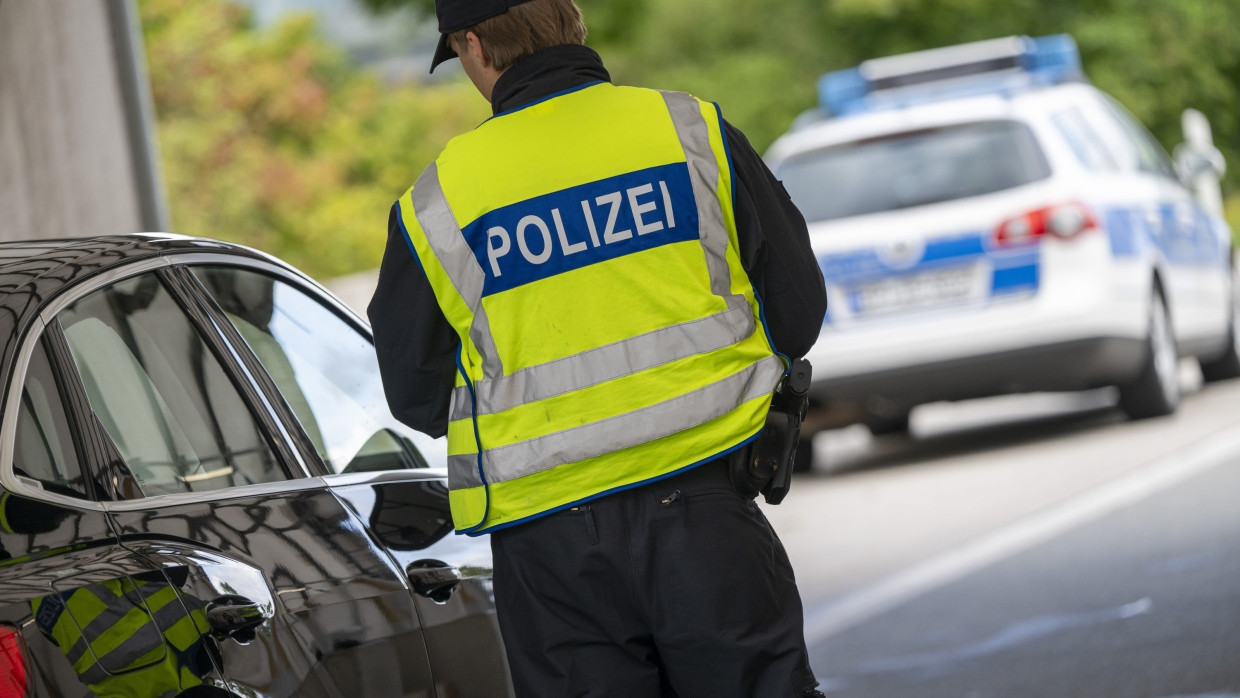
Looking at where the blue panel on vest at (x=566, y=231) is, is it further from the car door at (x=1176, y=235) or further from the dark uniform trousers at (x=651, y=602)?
the car door at (x=1176, y=235)

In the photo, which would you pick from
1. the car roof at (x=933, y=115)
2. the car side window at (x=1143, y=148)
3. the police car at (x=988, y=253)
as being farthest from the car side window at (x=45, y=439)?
the car side window at (x=1143, y=148)

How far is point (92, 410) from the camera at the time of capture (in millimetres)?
2887

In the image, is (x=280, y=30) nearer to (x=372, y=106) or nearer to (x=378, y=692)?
(x=372, y=106)

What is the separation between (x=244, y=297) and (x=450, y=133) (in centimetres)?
2547

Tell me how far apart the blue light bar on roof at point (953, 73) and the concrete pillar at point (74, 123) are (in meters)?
4.09

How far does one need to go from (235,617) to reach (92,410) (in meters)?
0.41

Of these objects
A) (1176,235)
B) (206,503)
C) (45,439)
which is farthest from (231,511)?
(1176,235)

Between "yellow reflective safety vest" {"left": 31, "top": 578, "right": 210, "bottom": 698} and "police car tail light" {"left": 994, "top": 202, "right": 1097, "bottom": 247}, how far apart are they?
7018 millimetres

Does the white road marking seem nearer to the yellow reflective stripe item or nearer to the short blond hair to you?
the yellow reflective stripe item

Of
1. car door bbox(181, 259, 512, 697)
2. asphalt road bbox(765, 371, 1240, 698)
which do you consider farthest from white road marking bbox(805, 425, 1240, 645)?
car door bbox(181, 259, 512, 697)

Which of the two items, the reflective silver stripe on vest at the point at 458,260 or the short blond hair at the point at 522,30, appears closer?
the reflective silver stripe on vest at the point at 458,260

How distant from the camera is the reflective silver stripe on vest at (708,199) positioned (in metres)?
2.97

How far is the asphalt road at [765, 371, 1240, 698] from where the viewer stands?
18.2ft

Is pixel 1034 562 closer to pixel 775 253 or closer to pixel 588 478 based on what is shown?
pixel 775 253
